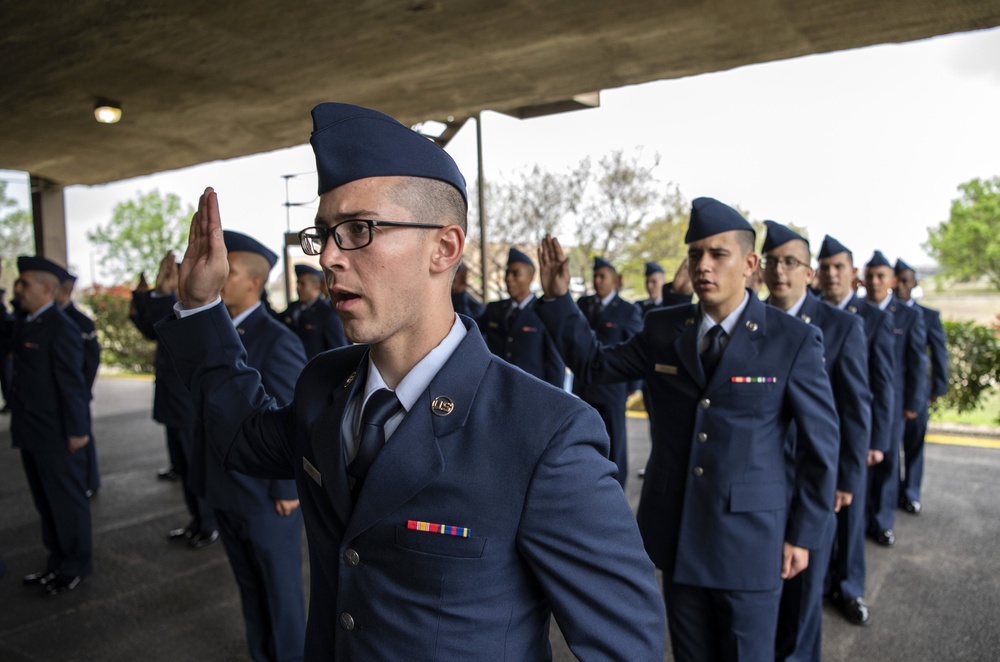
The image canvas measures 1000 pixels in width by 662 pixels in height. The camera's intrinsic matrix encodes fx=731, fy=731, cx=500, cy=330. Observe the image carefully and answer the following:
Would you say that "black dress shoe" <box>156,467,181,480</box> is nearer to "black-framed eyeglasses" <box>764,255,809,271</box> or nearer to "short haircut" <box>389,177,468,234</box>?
"black-framed eyeglasses" <box>764,255,809,271</box>

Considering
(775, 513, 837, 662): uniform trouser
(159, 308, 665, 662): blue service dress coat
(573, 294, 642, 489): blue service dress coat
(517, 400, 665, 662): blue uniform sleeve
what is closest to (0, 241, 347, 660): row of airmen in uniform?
(159, 308, 665, 662): blue service dress coat

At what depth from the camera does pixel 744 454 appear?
8.11 ft

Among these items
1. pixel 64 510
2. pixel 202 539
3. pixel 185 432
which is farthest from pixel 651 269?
pixel 64 510

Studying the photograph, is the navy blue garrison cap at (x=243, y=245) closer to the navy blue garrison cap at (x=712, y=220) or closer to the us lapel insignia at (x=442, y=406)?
the navy blue garrison cap at (x=712, y=220)

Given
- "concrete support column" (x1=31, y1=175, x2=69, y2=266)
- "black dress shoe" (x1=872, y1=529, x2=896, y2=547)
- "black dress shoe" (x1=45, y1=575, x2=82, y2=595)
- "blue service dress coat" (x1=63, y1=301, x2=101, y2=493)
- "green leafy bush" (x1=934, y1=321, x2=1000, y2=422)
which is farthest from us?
"concrete support column" (x1=31, y1=175, x2=69, y2=266)

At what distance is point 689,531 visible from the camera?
8.25 feet

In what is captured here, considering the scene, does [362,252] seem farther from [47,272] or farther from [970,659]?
[47,272]

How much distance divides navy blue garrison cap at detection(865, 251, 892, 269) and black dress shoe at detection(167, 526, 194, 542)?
550 centimetres

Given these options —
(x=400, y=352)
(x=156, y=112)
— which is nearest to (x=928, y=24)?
(x=400, y=352)

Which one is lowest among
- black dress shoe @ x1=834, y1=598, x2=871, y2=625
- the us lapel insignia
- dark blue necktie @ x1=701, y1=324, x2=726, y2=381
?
black dress shoe @ x1=834, y1=598, x2=871, y2=625

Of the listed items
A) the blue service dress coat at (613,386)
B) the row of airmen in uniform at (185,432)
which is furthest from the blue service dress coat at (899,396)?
the row of airmen in uniform at (185,432)

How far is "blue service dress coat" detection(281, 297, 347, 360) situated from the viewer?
6809 mm

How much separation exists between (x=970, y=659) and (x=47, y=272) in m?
5.63

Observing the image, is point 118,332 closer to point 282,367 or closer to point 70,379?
point 70,379
